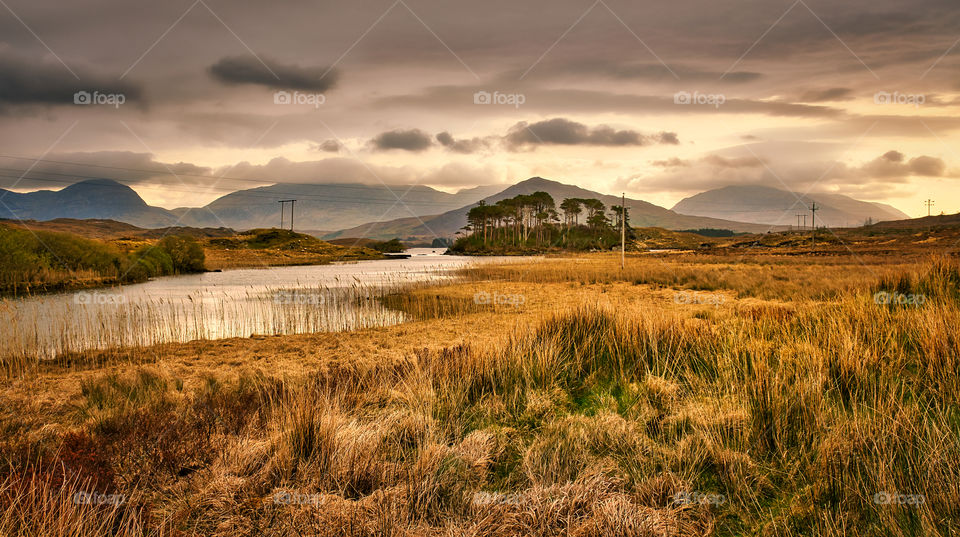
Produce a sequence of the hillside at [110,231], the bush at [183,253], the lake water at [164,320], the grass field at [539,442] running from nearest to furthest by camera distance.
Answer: the grass field at [539,442] → the lake water at [164,320] → the bush at [183,253] → the hillside at [110,231]

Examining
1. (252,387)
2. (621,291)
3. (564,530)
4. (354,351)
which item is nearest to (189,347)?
(354,351)

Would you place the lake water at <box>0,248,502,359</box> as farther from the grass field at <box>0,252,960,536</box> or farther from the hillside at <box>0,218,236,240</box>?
the hillside at <box>0,218,236,240</box>

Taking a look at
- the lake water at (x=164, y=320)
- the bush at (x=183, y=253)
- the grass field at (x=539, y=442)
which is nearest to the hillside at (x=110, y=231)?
the bush at (x=183, y=253)

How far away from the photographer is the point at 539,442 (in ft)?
15.2

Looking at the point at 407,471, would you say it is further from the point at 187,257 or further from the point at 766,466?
the point at 187,257

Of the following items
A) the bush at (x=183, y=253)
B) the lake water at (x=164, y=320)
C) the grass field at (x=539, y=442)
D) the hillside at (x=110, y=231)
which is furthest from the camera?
the hillside at (x=110, y=231)

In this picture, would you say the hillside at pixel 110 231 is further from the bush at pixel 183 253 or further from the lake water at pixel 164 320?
the lake water at pixel 164 320

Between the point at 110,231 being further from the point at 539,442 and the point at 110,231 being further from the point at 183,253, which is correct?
the point at 539,442

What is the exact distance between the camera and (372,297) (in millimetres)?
22406

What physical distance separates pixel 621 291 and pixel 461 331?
12.9m

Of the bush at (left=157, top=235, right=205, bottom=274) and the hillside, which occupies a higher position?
the hillside

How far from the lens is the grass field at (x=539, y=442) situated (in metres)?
3.21

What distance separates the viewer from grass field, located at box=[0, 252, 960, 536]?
A: 126 inches

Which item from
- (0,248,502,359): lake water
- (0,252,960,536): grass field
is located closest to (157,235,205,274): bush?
(0,248,502,359): lake water
